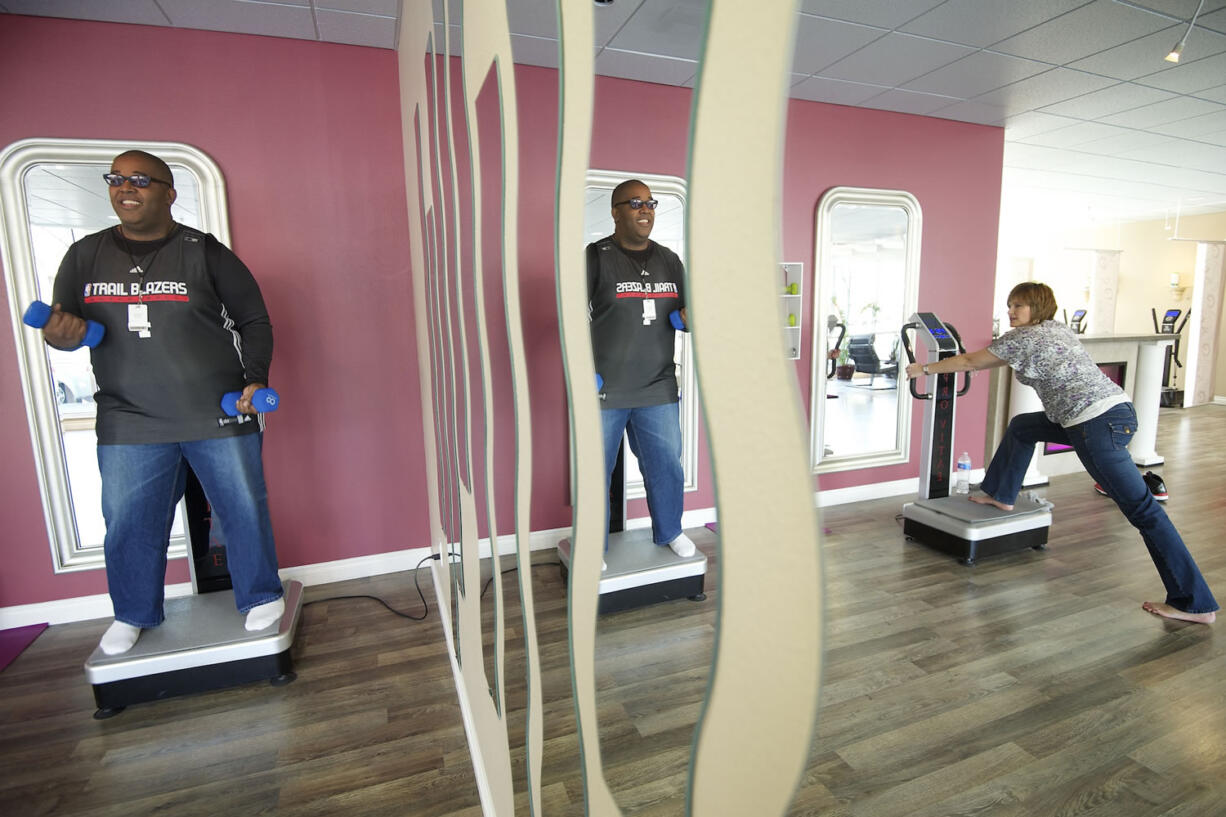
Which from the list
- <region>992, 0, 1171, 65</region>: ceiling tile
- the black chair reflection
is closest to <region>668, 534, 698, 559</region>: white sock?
<region>992, 0, 1171, 65</region>: ceiling tile

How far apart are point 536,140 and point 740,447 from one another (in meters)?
3.27

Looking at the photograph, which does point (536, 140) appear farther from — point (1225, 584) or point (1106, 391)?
point (1225, 584)

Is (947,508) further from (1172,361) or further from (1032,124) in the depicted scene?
(1172,361)

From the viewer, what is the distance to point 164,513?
2289 mm

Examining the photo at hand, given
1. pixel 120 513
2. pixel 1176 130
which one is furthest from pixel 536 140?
pixel 1176 130

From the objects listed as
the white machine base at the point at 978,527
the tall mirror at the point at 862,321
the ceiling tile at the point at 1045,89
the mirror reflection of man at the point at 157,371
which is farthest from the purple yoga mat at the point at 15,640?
the ceiling tile at the point at 1045,89

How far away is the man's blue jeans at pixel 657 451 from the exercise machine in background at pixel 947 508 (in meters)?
1.49

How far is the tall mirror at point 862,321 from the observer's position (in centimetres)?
414

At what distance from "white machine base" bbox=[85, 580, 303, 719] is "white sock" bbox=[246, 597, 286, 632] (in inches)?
1.0

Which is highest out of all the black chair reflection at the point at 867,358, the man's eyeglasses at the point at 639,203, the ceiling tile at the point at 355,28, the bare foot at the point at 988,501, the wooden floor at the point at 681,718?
the ceiling tile at the point at 355,28

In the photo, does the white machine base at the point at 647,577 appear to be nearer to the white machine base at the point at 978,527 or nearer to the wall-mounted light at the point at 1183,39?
the white machine base at the point at 978,527

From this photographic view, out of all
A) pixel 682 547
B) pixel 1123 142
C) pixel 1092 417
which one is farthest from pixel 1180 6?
pixel 682 547

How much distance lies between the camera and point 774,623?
402 millimetres

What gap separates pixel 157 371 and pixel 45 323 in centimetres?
33
